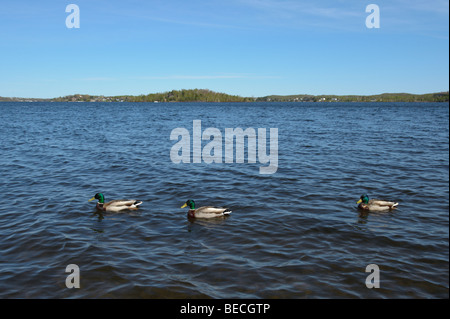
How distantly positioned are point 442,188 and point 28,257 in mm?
19542

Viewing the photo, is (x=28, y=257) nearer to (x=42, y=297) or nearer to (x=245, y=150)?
(x=42, y=297)

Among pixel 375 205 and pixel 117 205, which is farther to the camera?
pixel 117 205

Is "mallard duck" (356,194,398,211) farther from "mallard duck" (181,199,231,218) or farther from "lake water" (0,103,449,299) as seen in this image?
"mallard duck" (181,199,231,218)

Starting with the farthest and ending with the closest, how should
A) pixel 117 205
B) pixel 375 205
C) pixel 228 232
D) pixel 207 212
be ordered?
pixel 117 205 → pixel 375 205 → pixel 207 212 → pixel 228 232

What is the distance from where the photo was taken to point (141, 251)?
1130 centimetres

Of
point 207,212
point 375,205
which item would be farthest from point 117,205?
point 375,205

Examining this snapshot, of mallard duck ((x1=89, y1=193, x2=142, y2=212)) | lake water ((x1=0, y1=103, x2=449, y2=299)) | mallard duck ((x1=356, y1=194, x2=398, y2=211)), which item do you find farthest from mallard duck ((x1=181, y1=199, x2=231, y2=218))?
mallard duck ((x1=356, y1=194, x2=398, y2=211))

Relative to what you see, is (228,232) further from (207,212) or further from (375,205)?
(375,205)

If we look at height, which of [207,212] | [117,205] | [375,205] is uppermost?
[375,205]

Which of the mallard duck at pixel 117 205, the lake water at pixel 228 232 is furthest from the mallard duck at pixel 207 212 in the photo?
the mallard duck at pixel 117 205

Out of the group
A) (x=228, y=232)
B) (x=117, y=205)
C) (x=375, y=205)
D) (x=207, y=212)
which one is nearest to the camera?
(x=228, y=232)

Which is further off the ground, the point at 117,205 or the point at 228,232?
the point at 117,205

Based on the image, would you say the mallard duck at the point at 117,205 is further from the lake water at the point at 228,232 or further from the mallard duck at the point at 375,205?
the mallard duck at the point at 375,205

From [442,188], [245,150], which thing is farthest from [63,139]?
[442,188]
